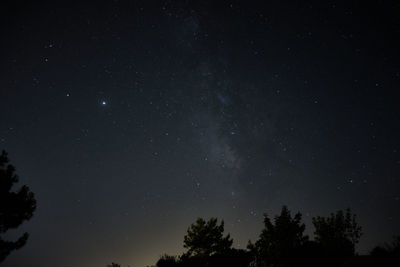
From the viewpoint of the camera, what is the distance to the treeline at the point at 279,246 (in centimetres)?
2705

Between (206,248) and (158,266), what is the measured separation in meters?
13.9

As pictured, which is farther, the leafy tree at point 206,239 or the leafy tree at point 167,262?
the leafy tree at point 206,239

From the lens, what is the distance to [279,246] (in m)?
28.8

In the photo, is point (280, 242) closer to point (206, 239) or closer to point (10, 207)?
point (206, 239)

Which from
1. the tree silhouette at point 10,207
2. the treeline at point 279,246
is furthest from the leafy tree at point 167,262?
the tree silhouette at point 10,207

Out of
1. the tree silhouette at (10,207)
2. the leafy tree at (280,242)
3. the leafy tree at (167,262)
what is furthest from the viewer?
the leafy tree at (280,242)

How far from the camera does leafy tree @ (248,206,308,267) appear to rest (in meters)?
28.1

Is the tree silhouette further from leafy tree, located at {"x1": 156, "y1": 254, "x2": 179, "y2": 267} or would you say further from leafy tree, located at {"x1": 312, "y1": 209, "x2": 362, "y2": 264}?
leafy tree, located at {"x1": 312, "y1": 209, "x2": 362, "y2": 264}

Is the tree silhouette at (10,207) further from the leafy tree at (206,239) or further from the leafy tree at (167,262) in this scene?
the leafy tree at (206,239)

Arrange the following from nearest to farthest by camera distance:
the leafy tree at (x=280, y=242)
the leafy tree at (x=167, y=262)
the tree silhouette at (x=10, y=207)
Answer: the tree silhouette at (x=10, y=207), the leafy tree at (x=167, y=262), the leafy tree at (x=280, y=242)

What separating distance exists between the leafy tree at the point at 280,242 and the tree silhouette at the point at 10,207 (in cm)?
2212

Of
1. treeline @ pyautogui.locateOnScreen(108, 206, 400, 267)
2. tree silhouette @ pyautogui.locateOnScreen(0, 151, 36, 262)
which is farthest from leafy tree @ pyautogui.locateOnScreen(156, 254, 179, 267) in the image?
tree silhouette @ pyautogui.locateOnScreen(0, 151, 36, 262)

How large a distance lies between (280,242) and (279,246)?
1.84ft

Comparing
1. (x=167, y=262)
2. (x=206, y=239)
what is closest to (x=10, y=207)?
(x=167, y=262)
